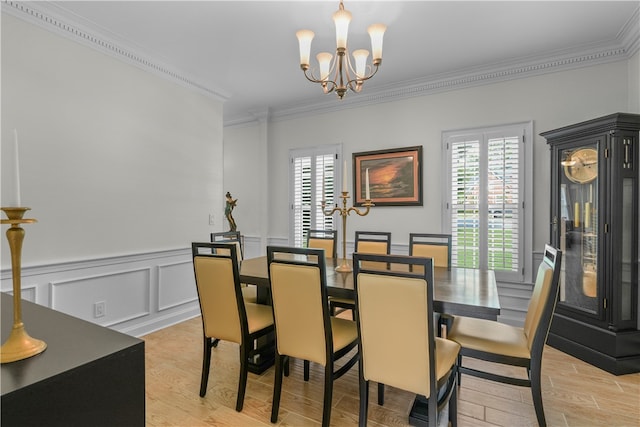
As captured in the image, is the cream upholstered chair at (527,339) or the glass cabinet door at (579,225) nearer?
the cream upholstered chair at (527,339)

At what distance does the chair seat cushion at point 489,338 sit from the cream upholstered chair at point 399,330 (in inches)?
11.7

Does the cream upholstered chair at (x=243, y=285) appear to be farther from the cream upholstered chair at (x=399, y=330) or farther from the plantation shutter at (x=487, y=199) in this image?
the plantation shutter at (x=487, y=199)

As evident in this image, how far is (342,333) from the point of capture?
2021 millimetres

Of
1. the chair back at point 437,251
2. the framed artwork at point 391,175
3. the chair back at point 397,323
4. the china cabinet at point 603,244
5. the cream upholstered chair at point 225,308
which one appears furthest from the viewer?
the framed artwork at point 391,175

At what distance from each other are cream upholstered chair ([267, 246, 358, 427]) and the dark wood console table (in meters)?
1.05

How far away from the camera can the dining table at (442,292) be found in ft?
5.38

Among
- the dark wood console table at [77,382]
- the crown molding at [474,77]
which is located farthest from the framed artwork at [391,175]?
the dark wood console table at [77,382]

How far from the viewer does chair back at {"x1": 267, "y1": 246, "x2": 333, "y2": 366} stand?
5.84 feet

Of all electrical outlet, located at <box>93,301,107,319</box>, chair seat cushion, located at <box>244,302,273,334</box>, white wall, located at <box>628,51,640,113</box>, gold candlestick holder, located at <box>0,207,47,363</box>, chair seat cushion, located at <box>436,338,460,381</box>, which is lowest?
electrical outlet, located at <box>93,301,107,319</box>

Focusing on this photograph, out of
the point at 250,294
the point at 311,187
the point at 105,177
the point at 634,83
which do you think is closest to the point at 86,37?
the point at 105,177

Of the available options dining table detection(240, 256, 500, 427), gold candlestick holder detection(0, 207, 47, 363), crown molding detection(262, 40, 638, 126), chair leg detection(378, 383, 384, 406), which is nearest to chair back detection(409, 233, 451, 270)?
dining table detection(240, 256, 500, 427)

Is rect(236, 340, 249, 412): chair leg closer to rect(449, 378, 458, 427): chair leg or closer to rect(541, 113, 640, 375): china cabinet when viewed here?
rect(449, 378, 458, 427): chair leg

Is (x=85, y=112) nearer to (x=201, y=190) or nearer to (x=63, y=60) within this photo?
(x=63, y=60)

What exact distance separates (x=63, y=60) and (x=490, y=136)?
4.02 meters
